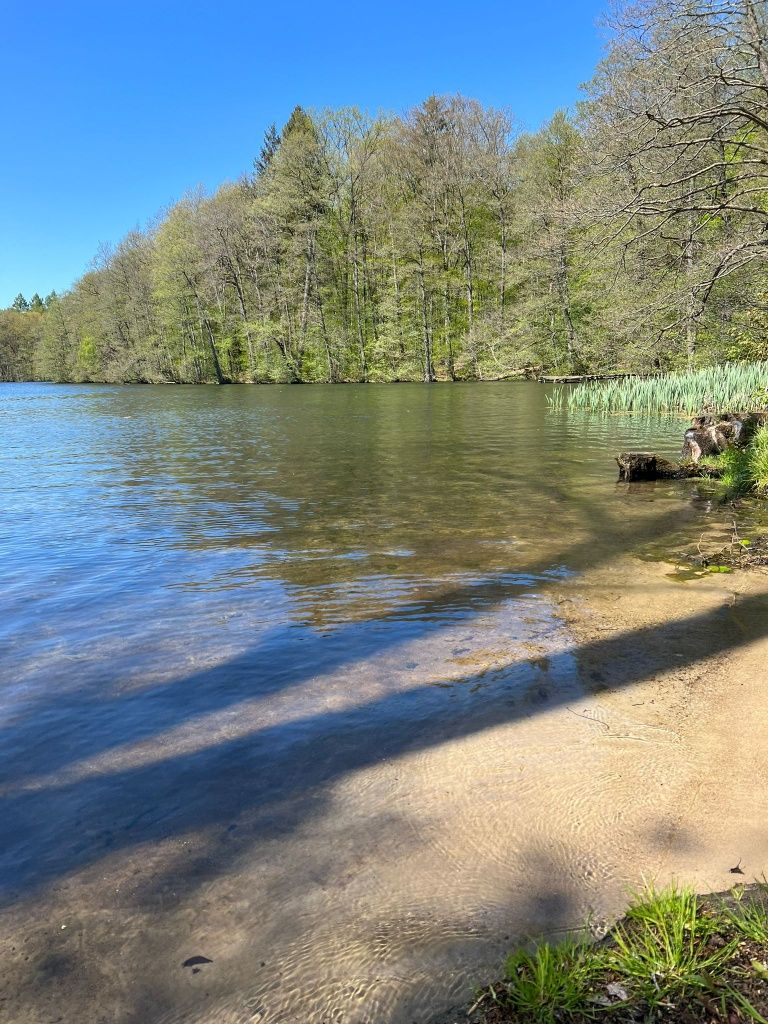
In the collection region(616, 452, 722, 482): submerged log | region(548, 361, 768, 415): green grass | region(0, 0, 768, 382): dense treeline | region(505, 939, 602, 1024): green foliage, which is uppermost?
region(0, 0, 768, 382): dense treeline

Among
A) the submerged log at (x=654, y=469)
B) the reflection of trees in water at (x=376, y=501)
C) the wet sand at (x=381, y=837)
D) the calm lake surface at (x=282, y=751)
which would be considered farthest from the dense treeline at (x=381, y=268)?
the wet sand at (x=381, y=837)

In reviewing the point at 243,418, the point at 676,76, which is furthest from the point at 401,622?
the point at 243,418

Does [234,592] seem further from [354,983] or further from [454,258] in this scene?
[454,258]

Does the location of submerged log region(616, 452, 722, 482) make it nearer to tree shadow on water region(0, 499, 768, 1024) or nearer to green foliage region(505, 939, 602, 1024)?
tree shadow on water region(0, 499, 768, 1024)

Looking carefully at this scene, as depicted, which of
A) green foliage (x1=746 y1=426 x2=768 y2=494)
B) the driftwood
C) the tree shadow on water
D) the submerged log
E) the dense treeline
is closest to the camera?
the tree shadow on water

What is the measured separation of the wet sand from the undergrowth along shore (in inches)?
6.7

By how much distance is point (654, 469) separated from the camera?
436 inches

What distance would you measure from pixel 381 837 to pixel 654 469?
32.7 feet

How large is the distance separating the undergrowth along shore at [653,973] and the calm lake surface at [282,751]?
0.69ft

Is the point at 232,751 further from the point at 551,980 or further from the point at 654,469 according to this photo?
the point at 654,469

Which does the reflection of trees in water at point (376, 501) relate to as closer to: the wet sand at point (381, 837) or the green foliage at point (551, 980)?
the wet sand at point (381, 837)

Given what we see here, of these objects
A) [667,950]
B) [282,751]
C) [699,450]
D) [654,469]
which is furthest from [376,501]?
[667,950]

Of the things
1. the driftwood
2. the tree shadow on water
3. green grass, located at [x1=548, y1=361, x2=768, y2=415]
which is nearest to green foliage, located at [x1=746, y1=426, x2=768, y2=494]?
the driftwood

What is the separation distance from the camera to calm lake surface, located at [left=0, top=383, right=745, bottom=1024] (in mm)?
1968
